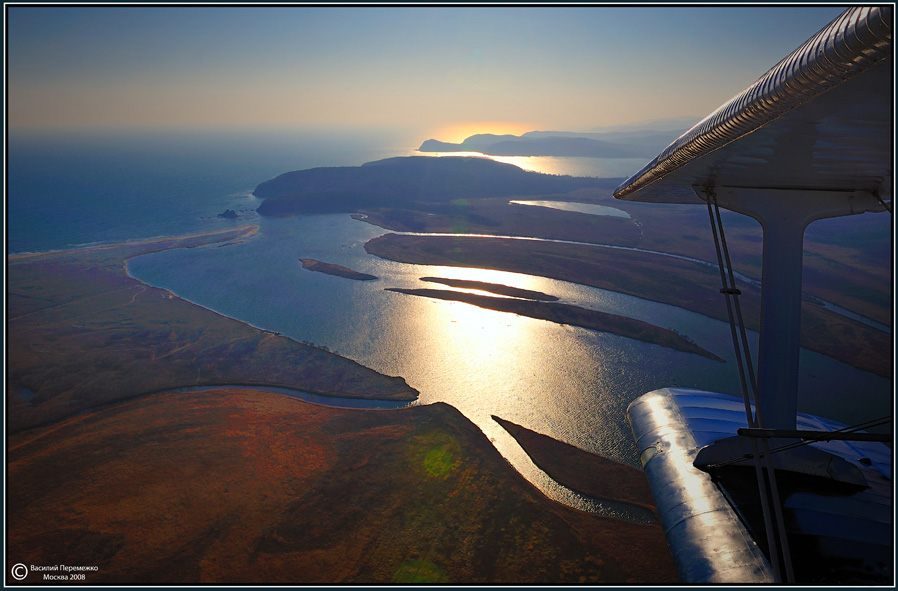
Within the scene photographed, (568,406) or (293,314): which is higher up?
(293,314)

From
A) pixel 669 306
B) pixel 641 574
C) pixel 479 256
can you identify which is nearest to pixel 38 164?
pixel 479 256

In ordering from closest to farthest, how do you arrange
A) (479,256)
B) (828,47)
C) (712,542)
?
(828,47)
(712,542)
(479,256)

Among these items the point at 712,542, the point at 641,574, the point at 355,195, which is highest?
the point at 355,195

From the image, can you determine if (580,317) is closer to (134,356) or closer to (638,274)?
(638,274)

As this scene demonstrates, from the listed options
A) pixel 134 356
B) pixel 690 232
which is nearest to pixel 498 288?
pixel 134 356

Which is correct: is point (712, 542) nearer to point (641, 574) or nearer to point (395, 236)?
point (641, 574)

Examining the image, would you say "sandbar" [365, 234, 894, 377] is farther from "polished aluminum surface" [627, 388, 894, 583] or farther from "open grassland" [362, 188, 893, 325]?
"polished aluminum surface" [627, 388, 894, 583]
